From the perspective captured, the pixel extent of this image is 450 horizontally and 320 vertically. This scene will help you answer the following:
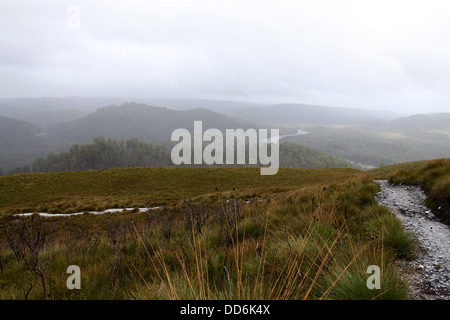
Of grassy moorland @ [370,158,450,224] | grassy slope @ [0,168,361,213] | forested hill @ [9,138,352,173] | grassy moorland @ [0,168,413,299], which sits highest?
grassy moorland @ [370,158,450,224]

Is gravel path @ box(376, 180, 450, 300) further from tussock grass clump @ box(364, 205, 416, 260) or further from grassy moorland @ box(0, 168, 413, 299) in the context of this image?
grassy moorland @ box(0, 168, 413, 299)

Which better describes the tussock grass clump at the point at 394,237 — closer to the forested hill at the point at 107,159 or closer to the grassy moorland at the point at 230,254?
the grassy moorland at the point at 230,254

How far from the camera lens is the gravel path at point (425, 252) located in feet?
8.41

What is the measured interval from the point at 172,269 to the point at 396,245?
3443mm

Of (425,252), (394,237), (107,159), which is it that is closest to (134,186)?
(394,237)

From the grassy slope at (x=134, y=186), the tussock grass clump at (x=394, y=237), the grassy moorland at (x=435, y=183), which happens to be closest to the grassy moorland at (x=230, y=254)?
the tussock grass clump at (x=394, y=237)

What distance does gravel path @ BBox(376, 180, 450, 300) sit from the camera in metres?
2.56

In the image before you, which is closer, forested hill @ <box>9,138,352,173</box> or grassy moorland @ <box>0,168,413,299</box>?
grassy moorland @ <box>0,168,413,299</box>

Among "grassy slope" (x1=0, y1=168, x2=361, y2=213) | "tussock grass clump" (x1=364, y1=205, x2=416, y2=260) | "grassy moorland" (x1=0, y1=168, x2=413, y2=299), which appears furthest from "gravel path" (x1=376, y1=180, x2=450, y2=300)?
"grassy slope" (x1=0, y1=168, x2=361, y2=213)

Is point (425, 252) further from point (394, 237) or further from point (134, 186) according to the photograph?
point (134, 186)

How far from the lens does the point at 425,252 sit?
3.36 metres

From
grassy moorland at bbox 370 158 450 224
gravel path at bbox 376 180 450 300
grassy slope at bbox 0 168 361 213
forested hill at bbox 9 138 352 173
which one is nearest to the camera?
gravel path at bbox 376 180 450 300

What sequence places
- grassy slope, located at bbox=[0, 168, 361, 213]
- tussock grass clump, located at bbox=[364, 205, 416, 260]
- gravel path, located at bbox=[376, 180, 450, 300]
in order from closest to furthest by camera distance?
1. gravel path, located at bbox=[376, 180, 450, 300]
2. tussock grass clump, located at bbox=[364, 205, 416, 260]
3. grassy slope, located at bbox=[0, 168, 361, 213]
